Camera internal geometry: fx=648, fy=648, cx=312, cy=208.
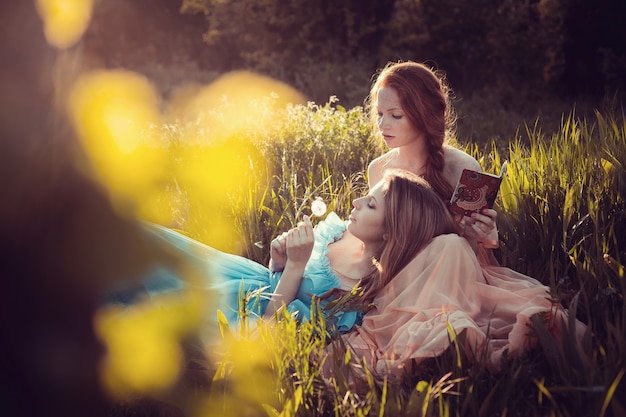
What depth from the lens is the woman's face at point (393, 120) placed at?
10.5 ft

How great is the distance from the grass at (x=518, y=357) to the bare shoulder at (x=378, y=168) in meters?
0.31

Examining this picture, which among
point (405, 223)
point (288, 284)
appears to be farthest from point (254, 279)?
point (405, 223)

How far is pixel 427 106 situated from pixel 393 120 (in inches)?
7.1

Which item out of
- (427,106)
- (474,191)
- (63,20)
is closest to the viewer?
(63,20)

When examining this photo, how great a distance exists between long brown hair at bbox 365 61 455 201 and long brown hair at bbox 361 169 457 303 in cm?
49

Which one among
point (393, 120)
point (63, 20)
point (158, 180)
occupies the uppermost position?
point (63, 20)

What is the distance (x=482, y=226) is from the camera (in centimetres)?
269

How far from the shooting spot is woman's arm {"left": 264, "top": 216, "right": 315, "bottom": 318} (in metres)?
2.62

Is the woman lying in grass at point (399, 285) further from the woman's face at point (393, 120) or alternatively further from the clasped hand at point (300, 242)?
the woman's face at point (393, 120)

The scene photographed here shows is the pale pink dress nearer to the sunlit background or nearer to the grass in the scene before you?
the grass

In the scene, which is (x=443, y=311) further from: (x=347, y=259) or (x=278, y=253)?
(x=278, y=253)

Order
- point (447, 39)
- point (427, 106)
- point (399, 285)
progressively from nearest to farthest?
1. point (399, 285)
2. point (427, 106)
3. point (447, 39)

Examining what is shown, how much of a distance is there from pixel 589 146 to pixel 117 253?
10.7 ft

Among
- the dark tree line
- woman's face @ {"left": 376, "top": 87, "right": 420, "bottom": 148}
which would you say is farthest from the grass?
the dark tree line
